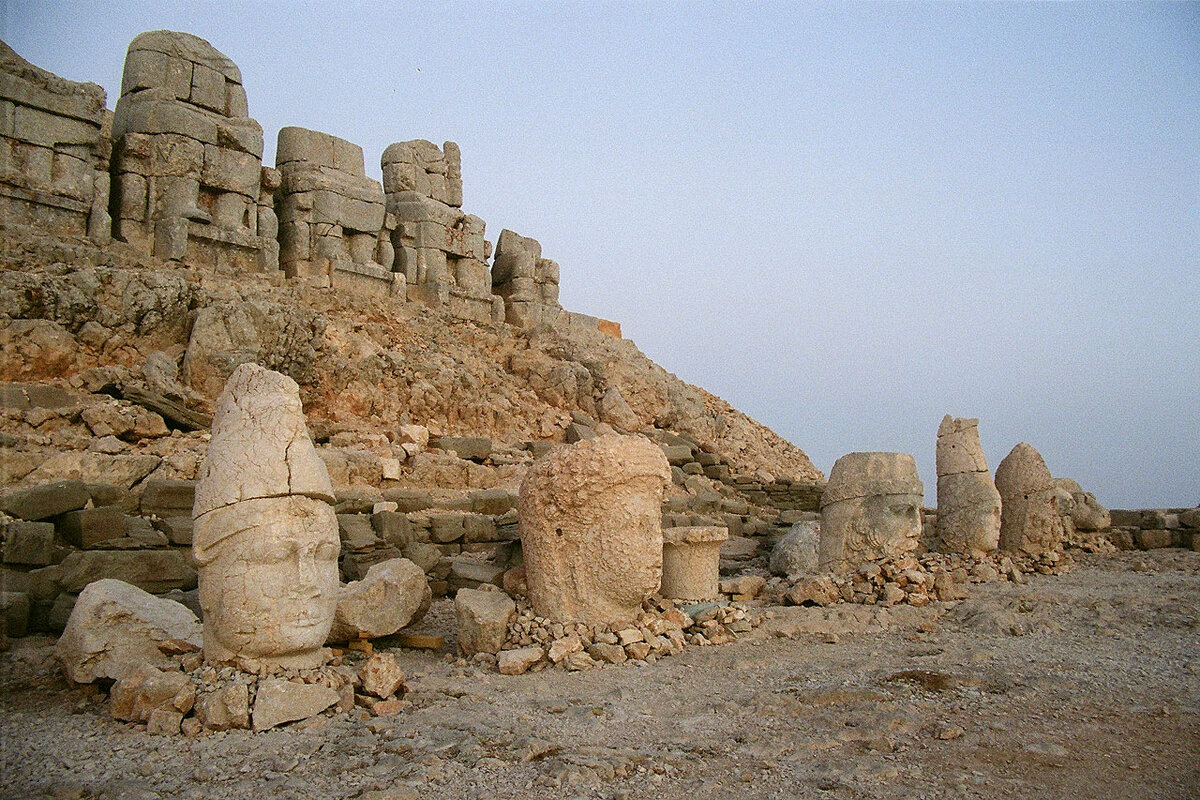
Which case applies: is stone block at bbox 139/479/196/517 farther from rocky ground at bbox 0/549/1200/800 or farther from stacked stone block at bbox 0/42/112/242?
stacked stone block at bbox 0/42/112/242

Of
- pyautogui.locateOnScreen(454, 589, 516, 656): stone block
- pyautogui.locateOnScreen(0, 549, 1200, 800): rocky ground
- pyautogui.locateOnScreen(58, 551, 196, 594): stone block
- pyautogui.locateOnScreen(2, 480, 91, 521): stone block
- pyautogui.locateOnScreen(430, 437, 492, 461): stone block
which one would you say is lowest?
pyautogui.locateOnScreen(0, 549, 1200, 800): rocky ground

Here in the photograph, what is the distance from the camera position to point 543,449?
13250 millimetres

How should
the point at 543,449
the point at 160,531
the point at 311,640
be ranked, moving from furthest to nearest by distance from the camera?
the point at 543,449
the point at 160,531
the point at 311,640

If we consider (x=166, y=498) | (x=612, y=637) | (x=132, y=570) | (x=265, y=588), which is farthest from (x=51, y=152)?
(x=612, y=637)

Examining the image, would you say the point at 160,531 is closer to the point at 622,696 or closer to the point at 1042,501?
the point at 622,696

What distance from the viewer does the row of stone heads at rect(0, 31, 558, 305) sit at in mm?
12445

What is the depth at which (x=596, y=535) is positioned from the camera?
621cm

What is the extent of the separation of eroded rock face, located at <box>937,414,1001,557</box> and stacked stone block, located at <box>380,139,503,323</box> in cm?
1060

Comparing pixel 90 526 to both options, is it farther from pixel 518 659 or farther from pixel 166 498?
pixel 518 659

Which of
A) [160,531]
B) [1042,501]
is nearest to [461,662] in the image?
[160,531]

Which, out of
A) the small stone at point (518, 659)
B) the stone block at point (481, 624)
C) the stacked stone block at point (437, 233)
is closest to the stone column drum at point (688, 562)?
the stone block at point (481, 624)

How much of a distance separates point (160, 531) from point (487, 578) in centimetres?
292

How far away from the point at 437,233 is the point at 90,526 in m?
11.6

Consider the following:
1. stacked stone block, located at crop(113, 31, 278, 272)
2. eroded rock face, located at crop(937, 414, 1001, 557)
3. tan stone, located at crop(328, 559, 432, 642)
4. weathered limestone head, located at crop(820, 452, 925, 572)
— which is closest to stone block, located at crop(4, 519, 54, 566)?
tan stone, located at crop(328, 559, 432, 642)
